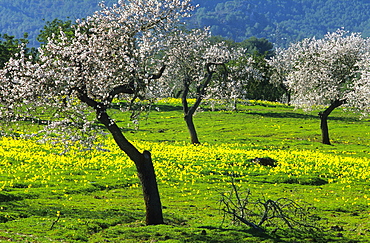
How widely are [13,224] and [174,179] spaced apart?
38.9ft

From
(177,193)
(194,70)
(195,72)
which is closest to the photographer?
(177,193)

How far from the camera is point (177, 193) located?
2214 cm

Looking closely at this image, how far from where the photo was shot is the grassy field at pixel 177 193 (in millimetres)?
14062

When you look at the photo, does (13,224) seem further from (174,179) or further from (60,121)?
(174,179)

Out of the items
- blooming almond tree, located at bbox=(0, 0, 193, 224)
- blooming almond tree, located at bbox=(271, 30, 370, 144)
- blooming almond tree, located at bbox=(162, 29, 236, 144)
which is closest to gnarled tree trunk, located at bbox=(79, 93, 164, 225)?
blooming almond tree, located at bbox=(0, 0, 193, 224)

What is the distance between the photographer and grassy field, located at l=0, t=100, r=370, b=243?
1406 cm

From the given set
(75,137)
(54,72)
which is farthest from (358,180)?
(54,72)

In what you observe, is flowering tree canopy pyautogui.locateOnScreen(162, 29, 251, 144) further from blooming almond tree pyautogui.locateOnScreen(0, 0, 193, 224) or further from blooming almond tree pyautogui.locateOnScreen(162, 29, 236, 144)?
blooming almond tree pyautogui.locateOnScreen(0, 0, 193, 224)

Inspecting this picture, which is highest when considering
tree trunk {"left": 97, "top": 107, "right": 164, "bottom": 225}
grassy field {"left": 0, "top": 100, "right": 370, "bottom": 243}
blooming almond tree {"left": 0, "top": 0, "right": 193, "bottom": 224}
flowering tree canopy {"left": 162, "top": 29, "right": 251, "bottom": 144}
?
flowering tree canopy {"left": 162, "top": 29, "right": 251, "bottom": 144}

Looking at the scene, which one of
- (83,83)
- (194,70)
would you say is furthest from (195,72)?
(83,83)

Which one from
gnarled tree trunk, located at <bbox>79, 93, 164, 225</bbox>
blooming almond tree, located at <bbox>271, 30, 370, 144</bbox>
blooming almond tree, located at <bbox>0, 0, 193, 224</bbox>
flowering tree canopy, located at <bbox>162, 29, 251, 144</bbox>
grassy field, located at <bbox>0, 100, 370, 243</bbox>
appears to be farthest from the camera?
blooming almond tree, located at <bbox>271, 30, 370, 144</bbox>

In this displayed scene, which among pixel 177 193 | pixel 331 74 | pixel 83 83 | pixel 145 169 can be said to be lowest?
pixel 177 193

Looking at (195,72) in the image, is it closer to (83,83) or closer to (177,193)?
(177,193)

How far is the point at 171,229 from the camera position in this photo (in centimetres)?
1452
